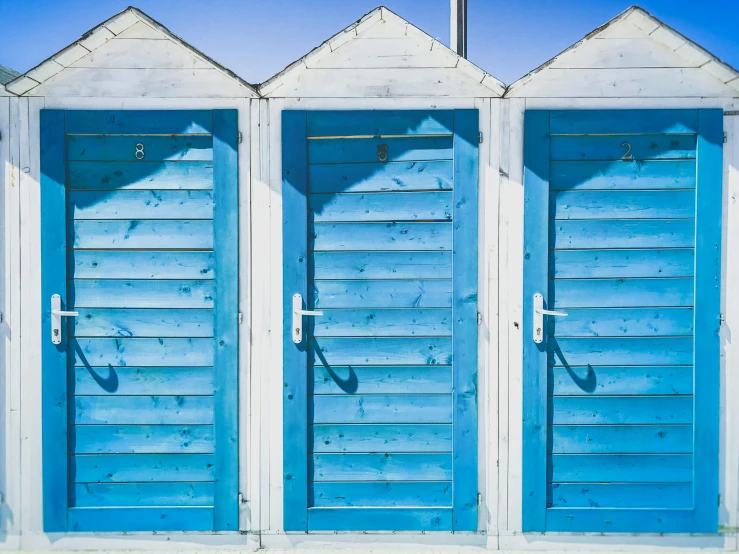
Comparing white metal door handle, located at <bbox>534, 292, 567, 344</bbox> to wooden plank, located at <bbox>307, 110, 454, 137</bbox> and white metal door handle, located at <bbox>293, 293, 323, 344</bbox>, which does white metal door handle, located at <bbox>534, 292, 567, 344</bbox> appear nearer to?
wooden plank, located at <bbox>307, 110, 454, 137</bbox>

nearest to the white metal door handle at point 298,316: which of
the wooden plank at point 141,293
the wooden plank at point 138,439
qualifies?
the wooden plank at point 141,293

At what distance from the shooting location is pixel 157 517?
2514mm

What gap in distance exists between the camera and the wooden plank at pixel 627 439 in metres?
2.52

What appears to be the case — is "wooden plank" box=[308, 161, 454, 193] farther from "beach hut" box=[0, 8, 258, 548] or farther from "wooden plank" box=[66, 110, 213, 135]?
"wooden plank" box=[66, 110, 213, 135]

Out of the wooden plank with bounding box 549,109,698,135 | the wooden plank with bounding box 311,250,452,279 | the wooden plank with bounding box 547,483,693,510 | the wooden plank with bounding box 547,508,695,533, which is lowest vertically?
the wooden plank with bounding box 547,508,695,533

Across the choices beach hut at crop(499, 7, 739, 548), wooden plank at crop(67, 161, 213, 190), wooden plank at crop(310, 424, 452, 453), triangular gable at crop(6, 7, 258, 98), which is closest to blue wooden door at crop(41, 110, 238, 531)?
wooden plank at crop(67, 161, 213, 190)

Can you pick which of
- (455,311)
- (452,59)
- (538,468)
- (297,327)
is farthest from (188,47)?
(538,468)

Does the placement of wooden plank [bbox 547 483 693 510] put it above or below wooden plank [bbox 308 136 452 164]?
below

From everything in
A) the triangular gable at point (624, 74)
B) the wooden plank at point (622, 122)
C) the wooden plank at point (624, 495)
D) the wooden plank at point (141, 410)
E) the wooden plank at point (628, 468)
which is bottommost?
the wooden plank at point (624, 495)

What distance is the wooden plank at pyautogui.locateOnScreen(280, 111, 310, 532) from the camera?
2482 mm

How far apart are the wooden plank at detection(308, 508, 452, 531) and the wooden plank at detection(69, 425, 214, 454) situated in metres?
0.74

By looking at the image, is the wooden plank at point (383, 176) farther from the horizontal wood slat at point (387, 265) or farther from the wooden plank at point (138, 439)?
the wooden plank at point (138, 439)

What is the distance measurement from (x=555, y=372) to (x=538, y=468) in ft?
1.66

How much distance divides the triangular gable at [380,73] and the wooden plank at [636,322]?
1.26 metres
